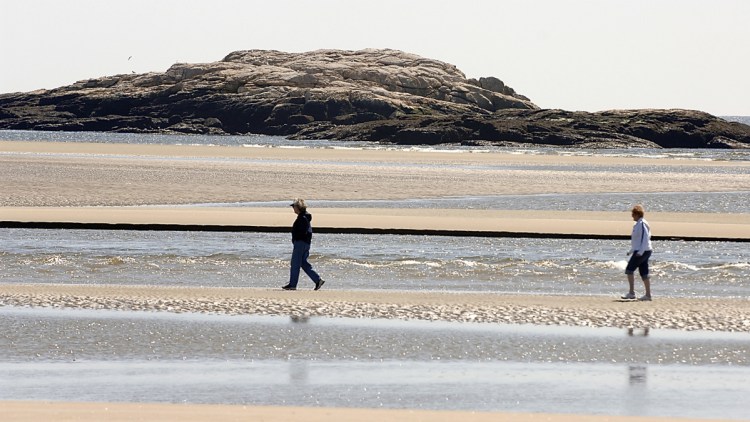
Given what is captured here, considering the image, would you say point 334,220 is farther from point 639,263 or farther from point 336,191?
point 336,191

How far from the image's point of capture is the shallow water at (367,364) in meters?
11.0

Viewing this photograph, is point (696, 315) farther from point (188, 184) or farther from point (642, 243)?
point (188, 184)

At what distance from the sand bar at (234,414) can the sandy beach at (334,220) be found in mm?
17

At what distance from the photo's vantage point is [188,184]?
52625 millimetres

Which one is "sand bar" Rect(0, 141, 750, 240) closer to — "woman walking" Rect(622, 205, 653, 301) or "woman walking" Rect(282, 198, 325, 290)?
"woman walking" Rect(282, 198, 325, 290)

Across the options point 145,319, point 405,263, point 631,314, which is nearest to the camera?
point 145,319

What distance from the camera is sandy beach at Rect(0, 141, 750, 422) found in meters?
10.4

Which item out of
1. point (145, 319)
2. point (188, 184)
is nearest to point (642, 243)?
point (145, 319)

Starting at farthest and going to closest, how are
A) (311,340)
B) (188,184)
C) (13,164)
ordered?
(13,164)
(188,184)
(311,340)

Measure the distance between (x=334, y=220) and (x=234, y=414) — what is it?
23453 mm

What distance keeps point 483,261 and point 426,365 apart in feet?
39.5

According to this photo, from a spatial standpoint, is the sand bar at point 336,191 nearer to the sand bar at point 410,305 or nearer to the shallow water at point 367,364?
the sand bar at point 410,305

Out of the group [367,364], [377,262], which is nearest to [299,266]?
[377,262]

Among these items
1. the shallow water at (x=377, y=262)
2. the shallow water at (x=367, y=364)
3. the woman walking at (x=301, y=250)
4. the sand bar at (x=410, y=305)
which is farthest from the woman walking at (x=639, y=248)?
the woman walking at (x=301, y=250)
